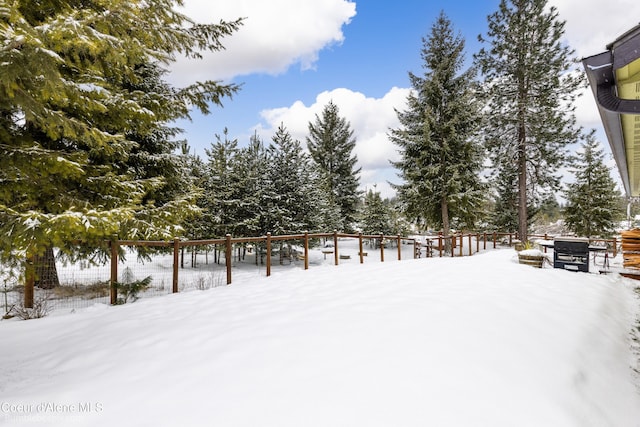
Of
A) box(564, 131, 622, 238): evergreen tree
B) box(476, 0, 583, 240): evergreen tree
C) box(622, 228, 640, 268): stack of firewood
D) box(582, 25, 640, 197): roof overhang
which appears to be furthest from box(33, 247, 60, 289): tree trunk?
box(564, 131, 622, 238): evergreen tree

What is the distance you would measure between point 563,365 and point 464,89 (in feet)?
54.8

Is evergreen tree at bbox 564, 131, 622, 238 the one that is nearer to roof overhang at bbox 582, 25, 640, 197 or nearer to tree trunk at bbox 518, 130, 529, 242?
tree trunk at bbox 518, 130, 529, 242

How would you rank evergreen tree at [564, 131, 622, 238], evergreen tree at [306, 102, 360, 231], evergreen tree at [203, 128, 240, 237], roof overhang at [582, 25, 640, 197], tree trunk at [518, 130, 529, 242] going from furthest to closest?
evergreen tree at [306, 102, 360, 231] < evergreen tree at [564, 131, 622, 238] < tree trunk at [518, 130, 529, 242] < evergreen tree at [203, 128, 240, 237] < roof overhang at [582, 25, 640, 197]

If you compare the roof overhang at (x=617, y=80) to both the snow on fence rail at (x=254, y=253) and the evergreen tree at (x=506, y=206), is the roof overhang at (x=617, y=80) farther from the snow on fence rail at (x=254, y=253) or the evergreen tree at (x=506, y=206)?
the evergreen tree at (x=506, y=206)

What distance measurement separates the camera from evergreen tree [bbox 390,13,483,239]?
610 inches

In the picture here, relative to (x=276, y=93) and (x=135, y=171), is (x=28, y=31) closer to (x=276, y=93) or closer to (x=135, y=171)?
(x=135, y=171)

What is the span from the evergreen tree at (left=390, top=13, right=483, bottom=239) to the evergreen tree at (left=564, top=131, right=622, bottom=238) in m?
10.7

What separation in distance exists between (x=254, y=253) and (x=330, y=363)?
16.4 m

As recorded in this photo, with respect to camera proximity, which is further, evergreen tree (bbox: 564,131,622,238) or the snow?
evergreen tree (bbox: 564,131,622,238)

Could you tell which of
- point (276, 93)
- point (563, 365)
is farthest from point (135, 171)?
point (276, 93)

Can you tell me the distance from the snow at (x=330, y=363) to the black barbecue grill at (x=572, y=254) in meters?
3.49

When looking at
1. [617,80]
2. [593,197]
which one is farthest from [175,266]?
[593,197]

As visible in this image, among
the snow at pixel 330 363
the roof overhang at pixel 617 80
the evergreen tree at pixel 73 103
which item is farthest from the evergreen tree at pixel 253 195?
the roof overhang at pixel 617 80

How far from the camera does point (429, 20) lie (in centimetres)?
1689
